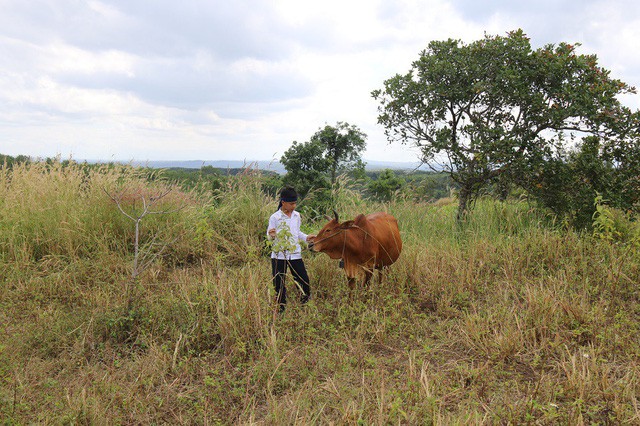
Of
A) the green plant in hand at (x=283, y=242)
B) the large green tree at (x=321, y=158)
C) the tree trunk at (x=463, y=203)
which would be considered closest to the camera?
the green plant in hand at (x=283, y=242)

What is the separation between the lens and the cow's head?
431cm

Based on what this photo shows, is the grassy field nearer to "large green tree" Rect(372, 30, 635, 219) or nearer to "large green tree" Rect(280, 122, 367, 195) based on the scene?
"large green tree" Rect(372, 30, 635, 219)

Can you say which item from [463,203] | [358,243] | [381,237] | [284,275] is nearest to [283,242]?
[284,275]

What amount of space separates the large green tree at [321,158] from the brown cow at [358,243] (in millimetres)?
9441

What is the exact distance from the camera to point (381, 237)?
460cm

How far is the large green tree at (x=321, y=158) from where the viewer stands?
15755mm

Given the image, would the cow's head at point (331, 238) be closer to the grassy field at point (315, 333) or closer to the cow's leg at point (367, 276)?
the cow's leg at point (367, 276)

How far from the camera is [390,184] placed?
1410 inches

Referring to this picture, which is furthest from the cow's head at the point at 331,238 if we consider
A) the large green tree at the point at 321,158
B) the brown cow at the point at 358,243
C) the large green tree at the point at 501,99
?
the large green tree at the point at 321,158

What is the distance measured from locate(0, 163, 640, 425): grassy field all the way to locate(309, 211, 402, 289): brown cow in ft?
1.18

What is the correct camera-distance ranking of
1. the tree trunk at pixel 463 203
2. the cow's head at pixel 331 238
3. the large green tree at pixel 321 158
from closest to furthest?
the cow's head at pixel 331 238 → the tree trunk at pixel 463 203 → the large green tree at pixel 321 158

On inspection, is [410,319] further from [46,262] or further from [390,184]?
[390,184]

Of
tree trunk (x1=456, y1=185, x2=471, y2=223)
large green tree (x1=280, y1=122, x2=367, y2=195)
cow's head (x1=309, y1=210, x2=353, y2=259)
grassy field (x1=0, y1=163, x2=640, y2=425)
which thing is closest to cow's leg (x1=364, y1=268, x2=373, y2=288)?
grassy field (x1=0, y1=163, x2=640, y2=425)

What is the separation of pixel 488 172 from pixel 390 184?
29186 millimetres
